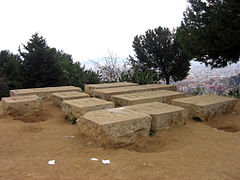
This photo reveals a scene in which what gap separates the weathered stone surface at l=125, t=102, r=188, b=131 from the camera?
412 centimetres

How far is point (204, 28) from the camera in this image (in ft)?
29.6

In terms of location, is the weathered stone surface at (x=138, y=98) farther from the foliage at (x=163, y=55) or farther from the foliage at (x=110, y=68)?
the foliage at (x=163, y=55)

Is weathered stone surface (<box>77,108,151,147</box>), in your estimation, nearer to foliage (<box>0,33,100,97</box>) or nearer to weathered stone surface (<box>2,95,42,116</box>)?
weathered stone surface (<box>2,95,42,116</box>)

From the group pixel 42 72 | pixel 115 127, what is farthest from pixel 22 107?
pixel 42 72

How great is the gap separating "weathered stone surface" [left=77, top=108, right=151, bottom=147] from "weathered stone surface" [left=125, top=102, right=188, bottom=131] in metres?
0.23

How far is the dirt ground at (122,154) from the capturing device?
2.34 m

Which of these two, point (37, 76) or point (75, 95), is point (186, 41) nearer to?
point (75, 95)

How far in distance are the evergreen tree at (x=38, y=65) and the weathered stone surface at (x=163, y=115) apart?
29.2 feet

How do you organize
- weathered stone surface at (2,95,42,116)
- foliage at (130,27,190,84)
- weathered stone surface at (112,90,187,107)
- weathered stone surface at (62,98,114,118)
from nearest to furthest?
weathered stone surface at (62,98,114,118)
weathered stone surface at (2,95,42,116)
weathered stone surface at (112,90,187,107)
foliage at (130,27,190,84)

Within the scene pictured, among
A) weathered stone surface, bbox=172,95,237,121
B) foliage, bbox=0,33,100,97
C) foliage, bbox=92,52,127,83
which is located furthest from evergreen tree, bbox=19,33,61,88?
weathered stone surface, bbox=172,95,237,121

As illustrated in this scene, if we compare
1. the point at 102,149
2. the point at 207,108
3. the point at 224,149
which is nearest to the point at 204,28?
the point at 207,108

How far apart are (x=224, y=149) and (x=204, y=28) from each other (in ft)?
22.8

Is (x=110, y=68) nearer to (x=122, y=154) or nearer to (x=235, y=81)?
(x=235, y=81)

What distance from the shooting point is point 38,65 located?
12.2 metres
